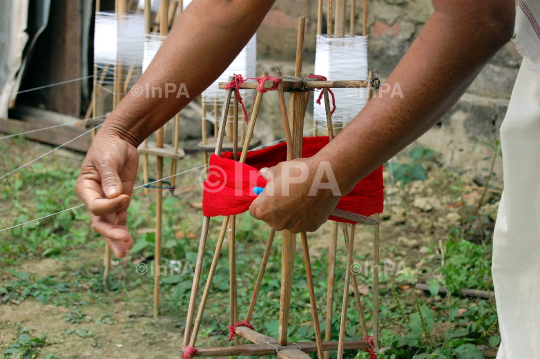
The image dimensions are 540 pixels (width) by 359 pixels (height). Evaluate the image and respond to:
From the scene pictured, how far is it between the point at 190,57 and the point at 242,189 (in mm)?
368

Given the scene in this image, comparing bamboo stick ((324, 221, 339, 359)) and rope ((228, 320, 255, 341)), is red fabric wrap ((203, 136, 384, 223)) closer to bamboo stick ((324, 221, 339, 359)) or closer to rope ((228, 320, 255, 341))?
bamboo stick ((324, 221, 339, 359))

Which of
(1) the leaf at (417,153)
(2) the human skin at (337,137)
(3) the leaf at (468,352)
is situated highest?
(2) the human skin at (337,137)

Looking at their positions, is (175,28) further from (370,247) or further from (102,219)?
(370,247)

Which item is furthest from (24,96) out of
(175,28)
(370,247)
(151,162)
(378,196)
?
(378,196)

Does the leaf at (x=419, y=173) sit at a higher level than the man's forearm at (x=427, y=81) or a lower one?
lower

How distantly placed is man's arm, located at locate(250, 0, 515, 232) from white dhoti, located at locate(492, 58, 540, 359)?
45 cm

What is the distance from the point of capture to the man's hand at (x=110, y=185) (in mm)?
1106

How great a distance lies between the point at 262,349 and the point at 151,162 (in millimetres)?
3040

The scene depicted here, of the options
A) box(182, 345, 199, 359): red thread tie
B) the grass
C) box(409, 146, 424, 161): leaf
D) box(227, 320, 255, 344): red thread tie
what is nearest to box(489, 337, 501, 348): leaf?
the grass

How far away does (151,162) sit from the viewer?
4305mm

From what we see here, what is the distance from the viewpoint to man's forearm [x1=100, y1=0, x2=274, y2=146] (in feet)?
Answer: 4.27

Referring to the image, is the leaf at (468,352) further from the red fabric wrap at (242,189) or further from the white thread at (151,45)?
the white thread at (151,45)

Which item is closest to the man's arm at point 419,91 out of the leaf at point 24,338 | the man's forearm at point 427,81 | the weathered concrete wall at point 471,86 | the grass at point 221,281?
the man's forearm at point 427,81

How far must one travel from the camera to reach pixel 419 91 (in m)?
0.99
